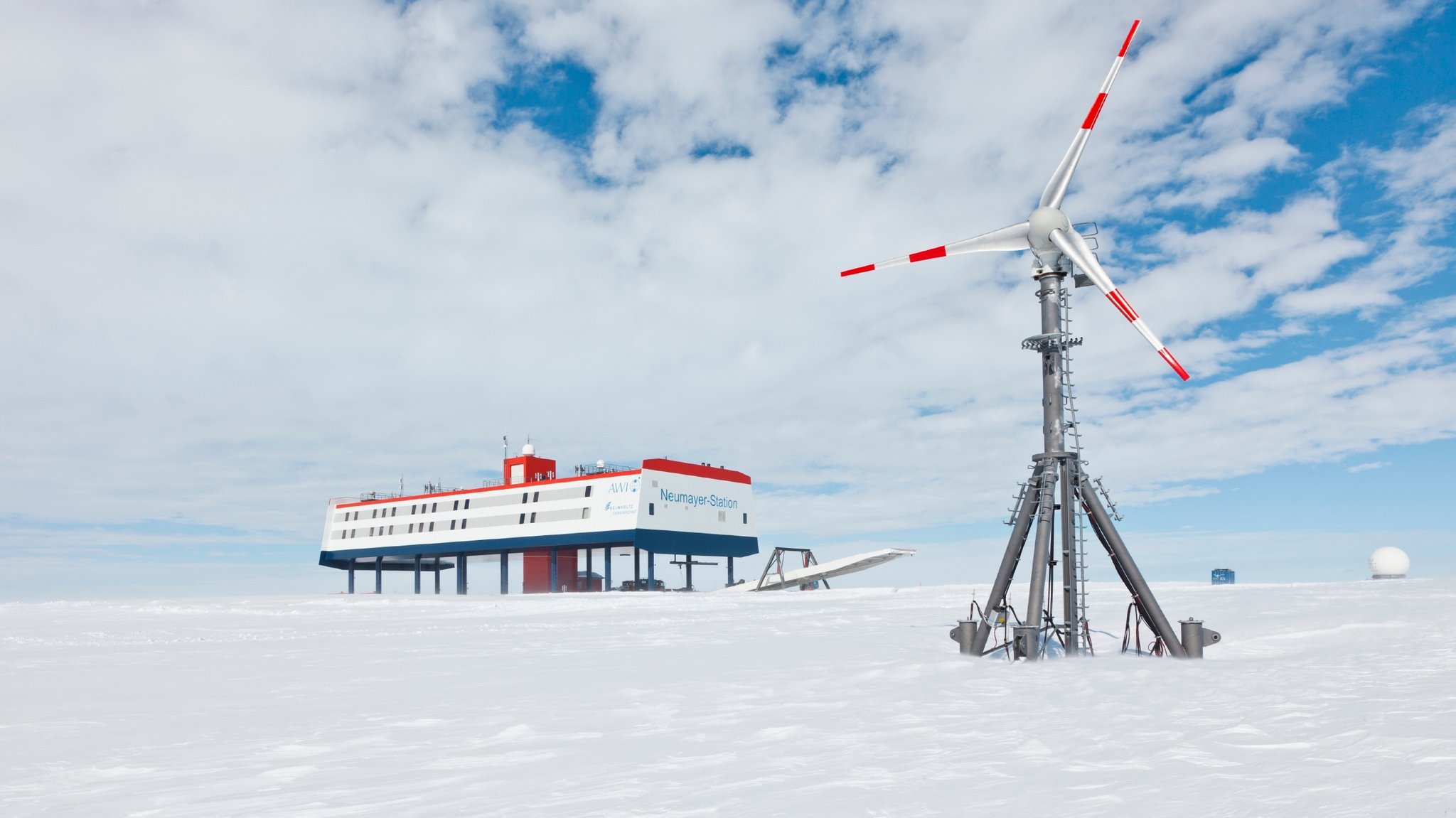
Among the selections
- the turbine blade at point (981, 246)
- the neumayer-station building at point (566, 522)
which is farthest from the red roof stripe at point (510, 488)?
the turbine blade at point (981, 246)

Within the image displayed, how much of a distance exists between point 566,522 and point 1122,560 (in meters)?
51.7

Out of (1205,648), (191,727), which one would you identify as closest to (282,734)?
(191,727)

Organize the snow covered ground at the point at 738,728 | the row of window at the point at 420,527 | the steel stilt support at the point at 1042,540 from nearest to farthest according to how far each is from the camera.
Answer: the snow covered ground at the point at 738,728 < the steel stilt support at the point at 1042,540 < the row of window at the point at 420,527

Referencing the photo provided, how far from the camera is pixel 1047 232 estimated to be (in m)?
22.6

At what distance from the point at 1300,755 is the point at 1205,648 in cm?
1394

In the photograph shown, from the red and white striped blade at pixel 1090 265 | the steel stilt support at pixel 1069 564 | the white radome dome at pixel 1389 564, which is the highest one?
the red and white striped blade at pixel 1090 265

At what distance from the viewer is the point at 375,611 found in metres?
46.7

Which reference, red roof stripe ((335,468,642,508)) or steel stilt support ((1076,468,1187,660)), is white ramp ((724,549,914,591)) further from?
steel stilt support ((1076,468,1187,660))

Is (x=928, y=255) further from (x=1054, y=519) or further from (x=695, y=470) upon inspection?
(x=695, y=470)

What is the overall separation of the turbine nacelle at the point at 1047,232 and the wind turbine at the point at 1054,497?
0.02 meters

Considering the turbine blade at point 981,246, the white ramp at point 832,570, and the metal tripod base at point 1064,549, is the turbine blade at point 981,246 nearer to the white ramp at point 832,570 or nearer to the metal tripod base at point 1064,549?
the metal tripod base at point 1064,549

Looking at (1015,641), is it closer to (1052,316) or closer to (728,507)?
(1052,316)

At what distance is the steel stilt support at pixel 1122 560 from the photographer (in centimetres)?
2012

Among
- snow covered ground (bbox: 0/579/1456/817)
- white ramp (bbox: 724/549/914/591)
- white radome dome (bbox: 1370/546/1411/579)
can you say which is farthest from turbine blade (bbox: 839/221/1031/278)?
white radome dome (bbox: 1370/546/1411/579)
